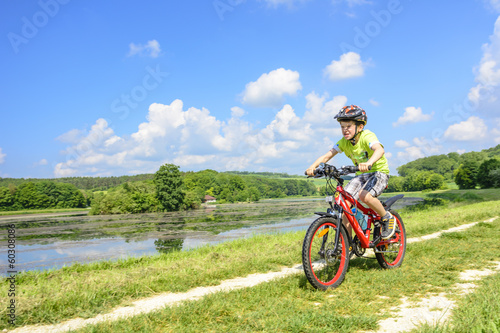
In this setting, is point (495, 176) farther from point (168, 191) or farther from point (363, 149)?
point (363, 149)

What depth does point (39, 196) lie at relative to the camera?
61531mm

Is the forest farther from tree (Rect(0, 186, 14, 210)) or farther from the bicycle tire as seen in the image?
the bicycle tire

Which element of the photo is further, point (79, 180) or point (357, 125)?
point (79, 180)

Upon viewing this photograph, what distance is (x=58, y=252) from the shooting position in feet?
50.1

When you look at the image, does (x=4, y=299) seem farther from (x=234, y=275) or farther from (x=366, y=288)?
(x=366, y=288)

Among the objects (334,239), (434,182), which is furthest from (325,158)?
(434,182)

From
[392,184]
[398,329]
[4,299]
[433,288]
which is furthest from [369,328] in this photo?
[392,184]

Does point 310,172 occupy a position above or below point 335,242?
above

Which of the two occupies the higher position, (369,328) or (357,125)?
(357,125)

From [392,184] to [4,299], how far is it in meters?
99.6

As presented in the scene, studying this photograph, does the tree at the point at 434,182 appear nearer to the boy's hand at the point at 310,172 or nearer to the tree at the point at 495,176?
the tree at the point at 495,176

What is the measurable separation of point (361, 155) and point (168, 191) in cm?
4616

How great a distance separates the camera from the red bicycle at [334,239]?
395cm

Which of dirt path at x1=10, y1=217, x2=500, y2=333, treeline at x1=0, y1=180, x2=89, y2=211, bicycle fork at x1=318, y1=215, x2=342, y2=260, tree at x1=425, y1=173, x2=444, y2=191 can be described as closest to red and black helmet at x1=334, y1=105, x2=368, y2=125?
bicycle fork at x1=318, y1=215, x2=342, y2=260
